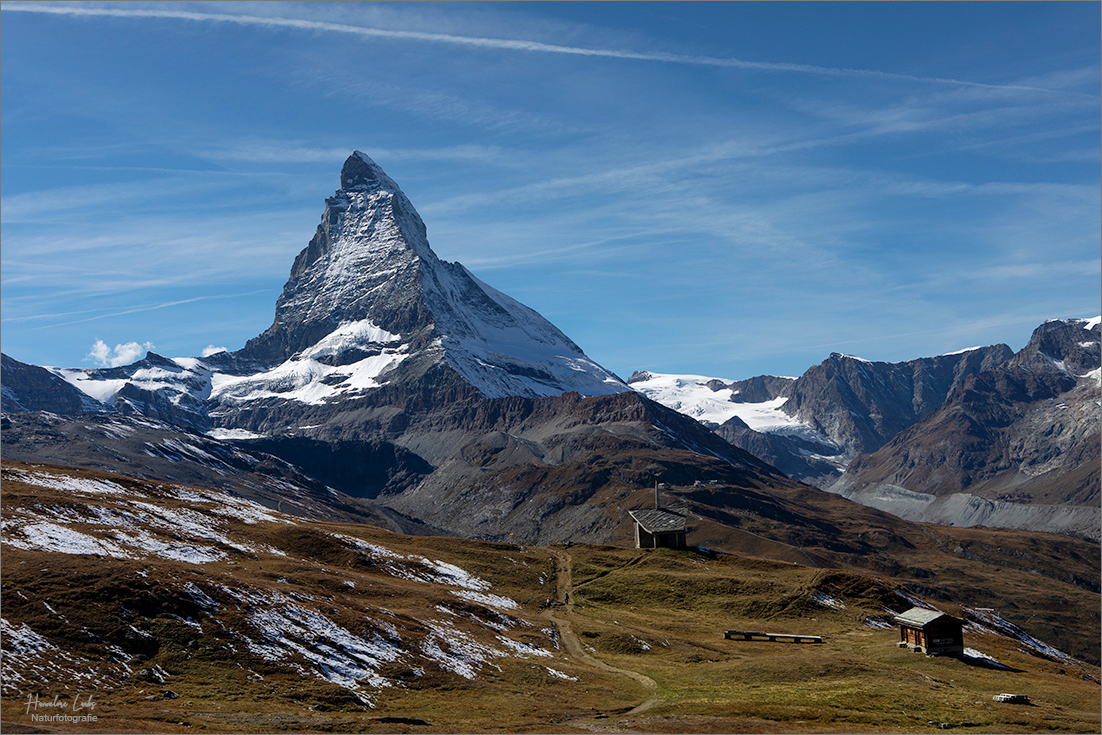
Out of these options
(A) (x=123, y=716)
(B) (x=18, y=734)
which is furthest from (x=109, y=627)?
(B) (x=18, y=734)

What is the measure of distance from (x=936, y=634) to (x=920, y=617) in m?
2.42

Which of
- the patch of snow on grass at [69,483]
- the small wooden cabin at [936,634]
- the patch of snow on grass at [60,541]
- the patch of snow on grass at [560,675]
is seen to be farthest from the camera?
the patch of snow on grass at [69,483]

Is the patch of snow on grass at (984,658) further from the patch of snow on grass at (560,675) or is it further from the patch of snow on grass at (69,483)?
the patch of snow on grass at (69,483)

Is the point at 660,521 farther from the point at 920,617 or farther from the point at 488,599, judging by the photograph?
the point at 920,617

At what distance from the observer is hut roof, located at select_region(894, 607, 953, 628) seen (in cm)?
9588

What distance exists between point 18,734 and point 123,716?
8.19 metres

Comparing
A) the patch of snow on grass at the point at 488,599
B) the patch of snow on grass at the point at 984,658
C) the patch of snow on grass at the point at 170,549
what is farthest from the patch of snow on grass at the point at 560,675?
the patch of snow on grass at the point at 984,658

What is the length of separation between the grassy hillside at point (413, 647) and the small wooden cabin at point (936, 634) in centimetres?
243

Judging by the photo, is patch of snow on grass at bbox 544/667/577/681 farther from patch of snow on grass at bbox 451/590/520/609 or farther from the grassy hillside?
patch of snow on grass at bbox 451/590/520/609

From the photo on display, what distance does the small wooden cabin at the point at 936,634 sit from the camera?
95375mm

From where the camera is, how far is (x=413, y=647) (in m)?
81.0

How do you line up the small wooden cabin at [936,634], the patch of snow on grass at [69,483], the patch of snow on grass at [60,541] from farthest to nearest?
the patch of snow on grass at [69,483], the small wooden cabin at [936,634], the patch of snow on grass at [60,541]

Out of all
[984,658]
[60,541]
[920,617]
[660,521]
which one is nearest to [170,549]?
[60,541]

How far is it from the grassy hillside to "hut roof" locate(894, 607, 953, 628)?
405 cm
